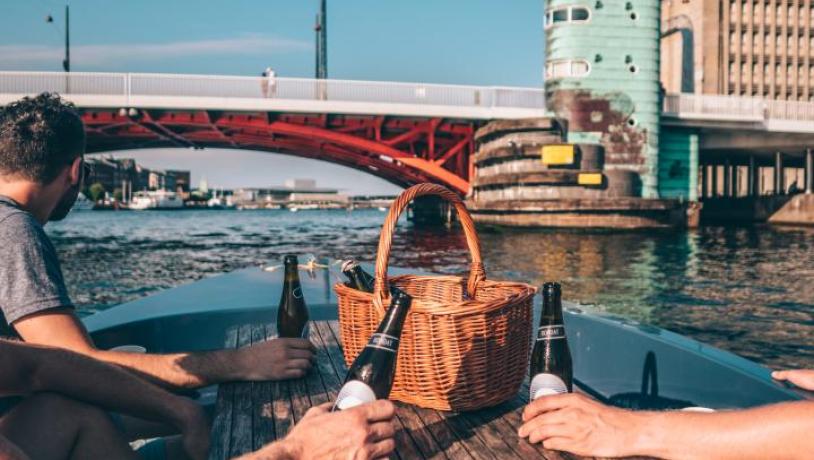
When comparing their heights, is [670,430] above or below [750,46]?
below

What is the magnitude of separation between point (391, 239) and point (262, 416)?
1.72 feet

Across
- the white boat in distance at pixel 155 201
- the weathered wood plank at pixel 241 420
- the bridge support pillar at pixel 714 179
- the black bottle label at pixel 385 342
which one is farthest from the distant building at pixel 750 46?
the white boat in distance at pixel 155 201

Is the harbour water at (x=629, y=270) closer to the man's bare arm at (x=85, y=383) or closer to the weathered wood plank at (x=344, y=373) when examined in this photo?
the weathered wood plank at (x=344, y=373)

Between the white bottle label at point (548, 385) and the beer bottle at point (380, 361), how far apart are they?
358 mm

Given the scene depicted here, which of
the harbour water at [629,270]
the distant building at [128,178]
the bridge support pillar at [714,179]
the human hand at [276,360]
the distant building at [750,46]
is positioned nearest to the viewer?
the human hand at [276,360]

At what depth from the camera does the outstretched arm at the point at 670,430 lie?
44.9 inches

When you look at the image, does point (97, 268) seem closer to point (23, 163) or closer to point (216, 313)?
point (216, 313)

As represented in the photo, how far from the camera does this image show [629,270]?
10.3 m

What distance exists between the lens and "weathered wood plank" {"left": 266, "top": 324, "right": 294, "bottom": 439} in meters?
1.46

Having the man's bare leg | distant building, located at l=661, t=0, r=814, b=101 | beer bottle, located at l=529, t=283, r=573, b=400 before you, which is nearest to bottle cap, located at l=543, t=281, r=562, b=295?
beer bottle, located at l=529, t=283, r=573, b=400

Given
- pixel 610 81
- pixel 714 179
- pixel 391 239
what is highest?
pixel 610 81

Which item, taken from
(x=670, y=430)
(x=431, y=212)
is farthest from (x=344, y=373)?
(x=431, y=212)

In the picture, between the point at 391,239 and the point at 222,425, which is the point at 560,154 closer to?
the point at 391,239

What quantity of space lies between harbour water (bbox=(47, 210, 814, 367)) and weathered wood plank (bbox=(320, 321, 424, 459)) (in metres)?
2.44
